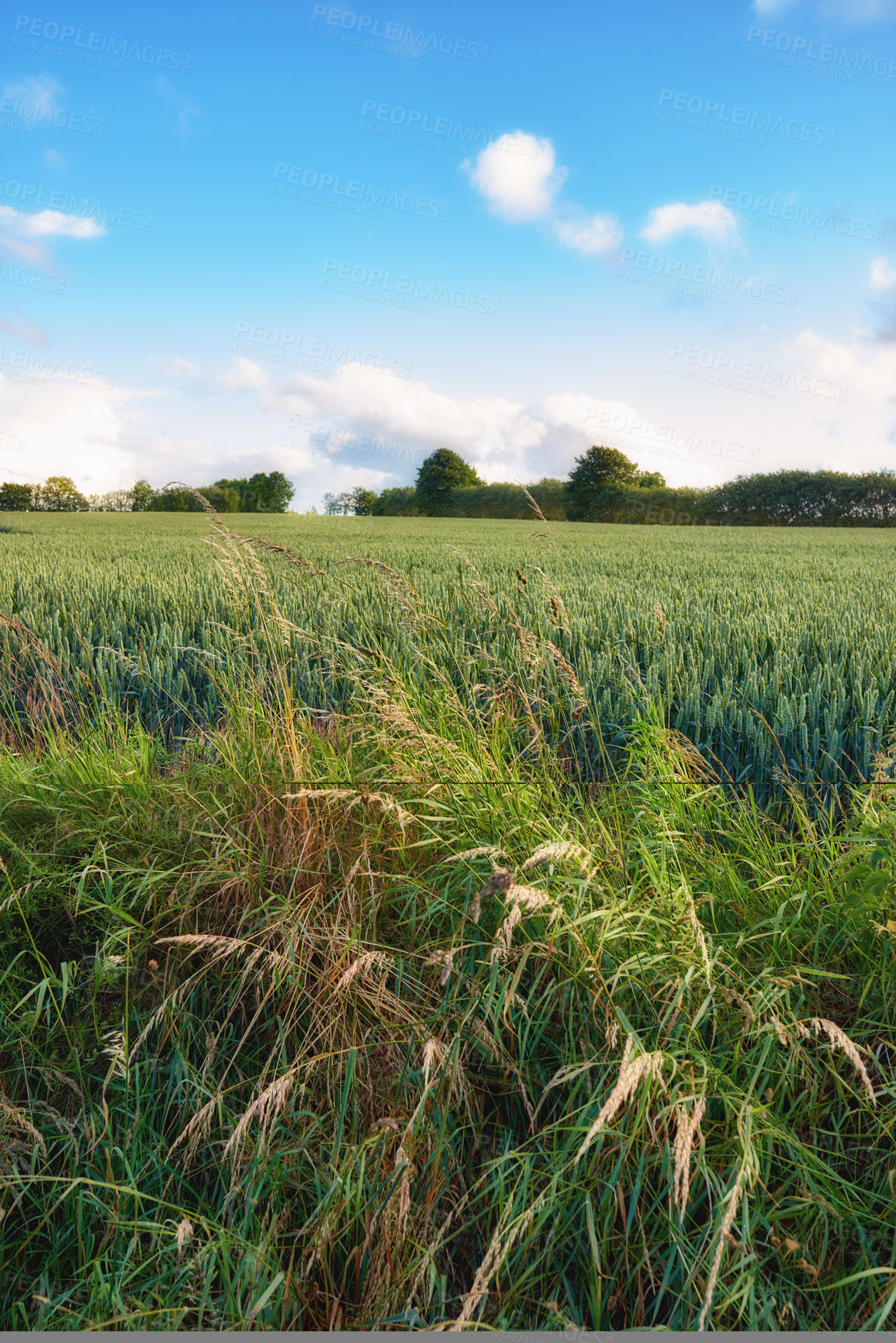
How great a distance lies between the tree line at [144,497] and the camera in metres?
60.0

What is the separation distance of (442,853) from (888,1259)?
4.46 feet

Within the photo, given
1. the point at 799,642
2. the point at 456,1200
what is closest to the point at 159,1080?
the point at 456,1200

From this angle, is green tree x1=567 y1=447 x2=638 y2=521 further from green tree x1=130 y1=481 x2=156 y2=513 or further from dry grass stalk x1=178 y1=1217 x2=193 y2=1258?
dry grass stalk x1=178 y1=1217 x2=193 y2=1258

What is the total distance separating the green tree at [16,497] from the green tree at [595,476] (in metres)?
54.1

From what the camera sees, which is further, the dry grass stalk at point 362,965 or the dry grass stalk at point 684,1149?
the dry grass stalk at point 362,965

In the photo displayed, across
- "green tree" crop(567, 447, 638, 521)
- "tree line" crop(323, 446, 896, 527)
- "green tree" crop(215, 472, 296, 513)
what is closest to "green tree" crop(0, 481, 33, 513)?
"green tree" crop(215, 472, 296, 513)

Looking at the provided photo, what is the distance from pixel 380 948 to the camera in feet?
6.35

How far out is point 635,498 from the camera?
189ft

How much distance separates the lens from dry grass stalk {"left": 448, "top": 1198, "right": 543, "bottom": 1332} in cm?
105

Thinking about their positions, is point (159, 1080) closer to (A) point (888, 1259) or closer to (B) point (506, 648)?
(A) point (888, 1259)

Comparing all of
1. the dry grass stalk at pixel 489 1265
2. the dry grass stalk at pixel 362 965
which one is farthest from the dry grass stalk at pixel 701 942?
the dry grass stalk at pixel 362 965

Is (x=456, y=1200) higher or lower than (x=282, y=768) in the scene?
lower

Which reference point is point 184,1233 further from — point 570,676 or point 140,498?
point 140,498

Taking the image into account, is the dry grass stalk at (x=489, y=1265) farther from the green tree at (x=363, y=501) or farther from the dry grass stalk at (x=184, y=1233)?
the green tree at (x=363, y=501)
